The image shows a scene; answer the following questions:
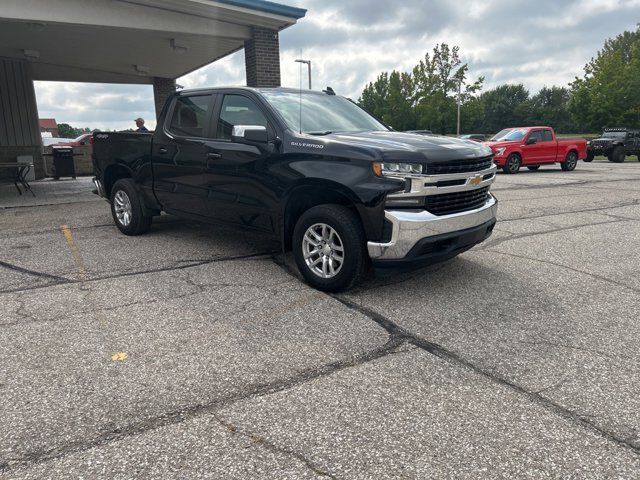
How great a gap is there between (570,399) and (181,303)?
3.02 m

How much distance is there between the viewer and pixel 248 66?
1156 cm

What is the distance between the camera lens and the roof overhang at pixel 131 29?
9391 mm

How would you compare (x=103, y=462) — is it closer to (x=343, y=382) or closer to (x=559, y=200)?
(x=343, y=382)

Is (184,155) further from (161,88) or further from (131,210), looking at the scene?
(161,88)

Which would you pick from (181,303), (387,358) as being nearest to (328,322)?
(387,358)

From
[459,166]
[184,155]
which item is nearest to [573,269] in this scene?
[459,166]

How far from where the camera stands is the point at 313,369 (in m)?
3.05

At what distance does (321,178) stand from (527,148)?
635 inches

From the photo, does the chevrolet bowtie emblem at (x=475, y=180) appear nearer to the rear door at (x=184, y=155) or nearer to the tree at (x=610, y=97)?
the rear door at (x=184, y=155)

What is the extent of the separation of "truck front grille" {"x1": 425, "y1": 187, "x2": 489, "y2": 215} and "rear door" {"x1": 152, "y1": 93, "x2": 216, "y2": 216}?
2.61 meters

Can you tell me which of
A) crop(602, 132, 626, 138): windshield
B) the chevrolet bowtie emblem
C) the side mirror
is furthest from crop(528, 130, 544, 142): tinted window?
the side mirror

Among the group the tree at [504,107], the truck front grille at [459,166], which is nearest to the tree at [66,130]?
the tree at [504,107]

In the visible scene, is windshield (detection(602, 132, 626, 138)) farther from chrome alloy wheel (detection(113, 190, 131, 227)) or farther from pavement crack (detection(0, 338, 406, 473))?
pavement crack (detection(0, 338, 406, 473))

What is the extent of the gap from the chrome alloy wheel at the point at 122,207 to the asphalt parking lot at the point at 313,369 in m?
1.23
